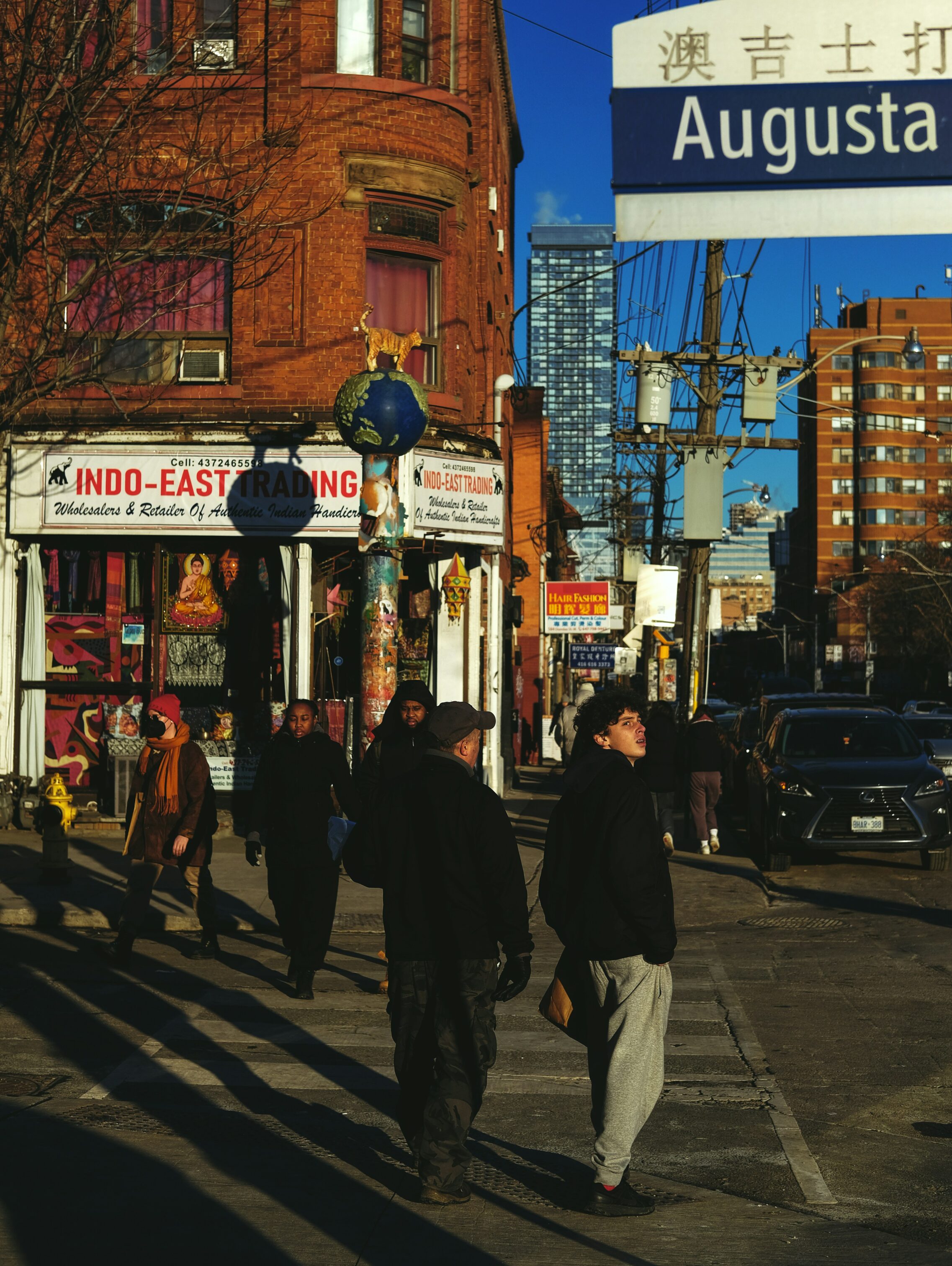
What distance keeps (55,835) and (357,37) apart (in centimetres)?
1090

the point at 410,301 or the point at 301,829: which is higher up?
the point at 410,301

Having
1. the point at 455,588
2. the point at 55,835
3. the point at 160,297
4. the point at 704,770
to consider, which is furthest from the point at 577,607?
the point at 55,835

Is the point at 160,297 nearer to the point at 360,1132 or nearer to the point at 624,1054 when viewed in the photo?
the point at 360,1132

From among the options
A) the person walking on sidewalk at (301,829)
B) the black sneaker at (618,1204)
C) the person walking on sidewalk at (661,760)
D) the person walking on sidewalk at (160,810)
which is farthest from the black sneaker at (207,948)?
the person walking on sidewalk at (661,760)

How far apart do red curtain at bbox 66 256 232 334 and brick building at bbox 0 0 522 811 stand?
0.16 feet

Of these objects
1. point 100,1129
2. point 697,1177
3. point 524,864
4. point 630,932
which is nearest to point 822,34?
point 630,932

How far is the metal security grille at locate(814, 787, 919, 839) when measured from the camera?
51.5ft

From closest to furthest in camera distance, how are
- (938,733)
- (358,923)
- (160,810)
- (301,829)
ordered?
(301,829) → (160,810) → (358,923) → (938,733)

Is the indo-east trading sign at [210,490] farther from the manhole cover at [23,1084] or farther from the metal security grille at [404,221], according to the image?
the manhole cover at [23,1084]

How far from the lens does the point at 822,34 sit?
7.02m

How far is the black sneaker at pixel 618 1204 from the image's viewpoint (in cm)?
527

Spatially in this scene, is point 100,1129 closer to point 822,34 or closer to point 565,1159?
point 565,1159

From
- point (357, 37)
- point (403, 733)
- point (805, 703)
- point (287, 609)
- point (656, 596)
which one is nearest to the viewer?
point (403, 733)

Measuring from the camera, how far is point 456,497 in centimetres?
Answer: 1867
